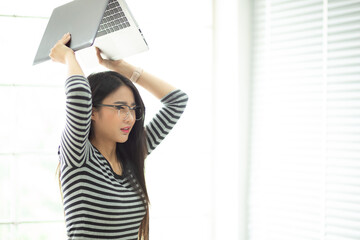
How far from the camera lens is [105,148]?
4.67 feet

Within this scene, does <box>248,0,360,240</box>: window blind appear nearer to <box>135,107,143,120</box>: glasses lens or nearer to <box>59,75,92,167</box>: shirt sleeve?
<box>135,107,143,120</box>: glasses lens

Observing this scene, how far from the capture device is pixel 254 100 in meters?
2.51

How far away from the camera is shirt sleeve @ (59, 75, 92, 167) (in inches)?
46.9

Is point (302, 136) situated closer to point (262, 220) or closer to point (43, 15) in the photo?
point (262, 220)

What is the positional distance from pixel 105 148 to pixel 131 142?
0.13 m

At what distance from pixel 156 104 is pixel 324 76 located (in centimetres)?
95

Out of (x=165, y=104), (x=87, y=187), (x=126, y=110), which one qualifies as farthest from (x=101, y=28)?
(x=87, y=187)

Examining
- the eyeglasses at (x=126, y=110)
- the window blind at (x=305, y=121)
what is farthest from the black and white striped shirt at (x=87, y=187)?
the window blind at (x=305, y=121)

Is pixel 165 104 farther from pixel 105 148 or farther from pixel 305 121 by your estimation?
pixel 305 121

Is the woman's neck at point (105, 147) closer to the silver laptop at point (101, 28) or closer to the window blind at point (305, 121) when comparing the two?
the silver laptop at point (101, 28)

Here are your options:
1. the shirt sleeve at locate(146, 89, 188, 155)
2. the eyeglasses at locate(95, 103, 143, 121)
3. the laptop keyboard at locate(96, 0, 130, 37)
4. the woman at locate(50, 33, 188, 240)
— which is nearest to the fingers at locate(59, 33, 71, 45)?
the woman at locate(50, 33, 188, 240)

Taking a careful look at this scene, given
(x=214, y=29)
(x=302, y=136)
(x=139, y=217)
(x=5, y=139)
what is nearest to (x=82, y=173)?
(x=139, y=217)

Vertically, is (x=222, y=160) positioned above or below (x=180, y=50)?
below

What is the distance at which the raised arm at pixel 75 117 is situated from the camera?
1.19m
